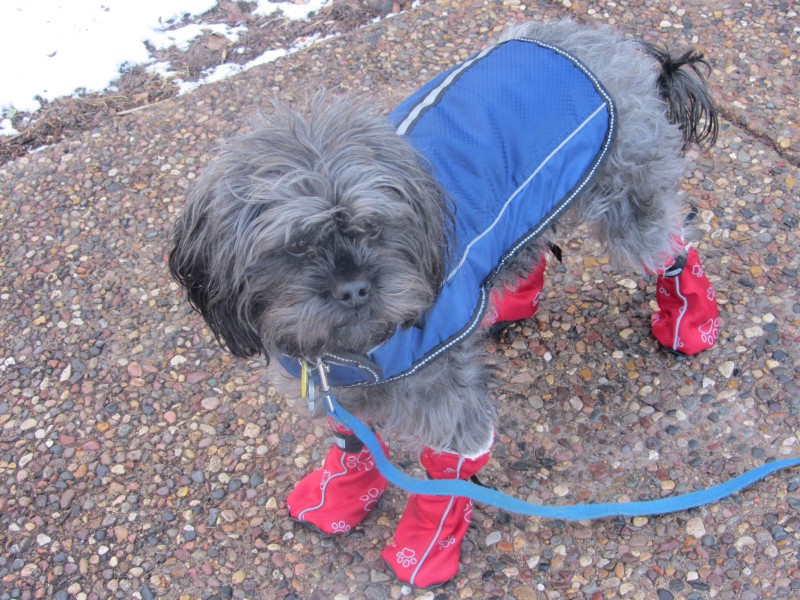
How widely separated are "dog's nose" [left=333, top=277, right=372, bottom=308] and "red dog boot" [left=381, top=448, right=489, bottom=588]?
108 centimetres

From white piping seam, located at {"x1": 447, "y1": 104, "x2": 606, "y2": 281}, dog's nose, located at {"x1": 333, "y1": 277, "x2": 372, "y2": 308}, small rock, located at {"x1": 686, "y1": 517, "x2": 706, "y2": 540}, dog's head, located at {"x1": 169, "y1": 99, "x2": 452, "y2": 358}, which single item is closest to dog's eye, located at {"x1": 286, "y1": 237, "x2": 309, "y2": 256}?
dog's head, located at {"x1": 169, "y1": 99, "x2": 452, "y2": 358}

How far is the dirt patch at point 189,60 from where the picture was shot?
17.5ft

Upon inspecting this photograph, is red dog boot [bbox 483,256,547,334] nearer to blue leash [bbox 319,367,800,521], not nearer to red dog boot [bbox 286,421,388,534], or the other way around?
red dog boot [bbox 286,421,388,534]

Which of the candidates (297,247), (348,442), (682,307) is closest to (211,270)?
(297,247)

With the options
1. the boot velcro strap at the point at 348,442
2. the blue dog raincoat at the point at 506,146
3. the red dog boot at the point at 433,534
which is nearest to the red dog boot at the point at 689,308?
the blue dog raincoat at the point at 506,146

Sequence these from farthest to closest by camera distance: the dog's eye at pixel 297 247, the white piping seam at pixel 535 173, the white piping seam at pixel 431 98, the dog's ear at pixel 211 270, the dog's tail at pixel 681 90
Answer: the dog's tail at pixel 681 90 → the white piping seam at pixel 431 98 → the white piping seam at pixel 535 173 → the dog's ear at pixel 211 270 → the dog's eye at pixel 297 247

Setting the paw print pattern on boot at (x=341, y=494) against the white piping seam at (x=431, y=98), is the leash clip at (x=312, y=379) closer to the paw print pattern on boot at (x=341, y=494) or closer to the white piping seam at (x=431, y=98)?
the paw print pattern on boot at (x=341, y=494)

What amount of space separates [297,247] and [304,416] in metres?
1.81

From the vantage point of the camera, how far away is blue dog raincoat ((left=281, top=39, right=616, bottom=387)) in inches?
114

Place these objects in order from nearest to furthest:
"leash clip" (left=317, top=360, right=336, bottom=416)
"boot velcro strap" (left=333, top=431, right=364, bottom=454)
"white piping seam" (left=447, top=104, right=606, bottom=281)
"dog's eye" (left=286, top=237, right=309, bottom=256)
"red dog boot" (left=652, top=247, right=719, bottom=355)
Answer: "dog's eye" (left=286, top=237, right=309, bottom=256) < "leash clip" (left=317, top=360, right=336, bottom=416) < "white piping seam" (left=447, top=104, right=606, bottom=281) < "boot velcro strap" (left=333, top=431, right=364, bottom=454) < "red dog boot" (left=652, top=247, right=719, bottom=355)

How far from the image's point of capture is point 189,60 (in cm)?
574

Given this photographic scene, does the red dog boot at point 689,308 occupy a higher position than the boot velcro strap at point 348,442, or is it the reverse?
the boot velcro strap at point 348,442

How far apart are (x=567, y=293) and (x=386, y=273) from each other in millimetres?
2252

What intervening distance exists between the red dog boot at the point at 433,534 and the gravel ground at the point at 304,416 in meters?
0.11
